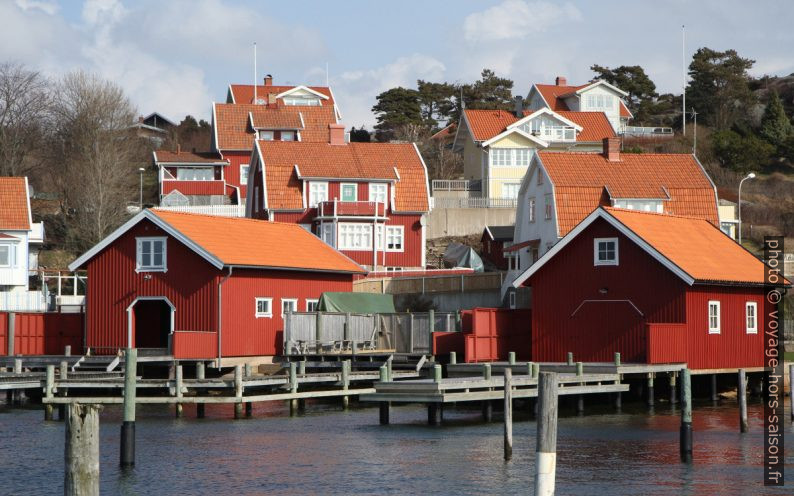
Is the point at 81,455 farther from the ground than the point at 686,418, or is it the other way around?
the point at 81,455

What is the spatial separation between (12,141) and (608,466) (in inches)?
2567

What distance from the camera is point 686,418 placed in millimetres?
29719

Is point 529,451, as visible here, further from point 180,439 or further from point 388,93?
point 388,93

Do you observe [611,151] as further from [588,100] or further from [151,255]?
[588,100]

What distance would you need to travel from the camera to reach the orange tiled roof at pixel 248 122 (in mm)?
90500

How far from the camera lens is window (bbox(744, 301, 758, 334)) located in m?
46.0

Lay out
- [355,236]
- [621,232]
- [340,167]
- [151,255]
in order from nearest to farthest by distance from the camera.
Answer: [621,232], [151,255], [355,236], [340,167]

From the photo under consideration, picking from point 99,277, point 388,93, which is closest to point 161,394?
point 99,277

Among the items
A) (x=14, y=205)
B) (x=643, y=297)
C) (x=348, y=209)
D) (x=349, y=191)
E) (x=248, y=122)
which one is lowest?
(x=643, y=297)

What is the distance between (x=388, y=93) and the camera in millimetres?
116625

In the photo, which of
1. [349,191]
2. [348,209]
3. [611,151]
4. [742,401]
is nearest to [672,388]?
[742,401]

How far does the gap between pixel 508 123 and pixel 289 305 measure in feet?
155

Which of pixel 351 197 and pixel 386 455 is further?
pixel 351 197

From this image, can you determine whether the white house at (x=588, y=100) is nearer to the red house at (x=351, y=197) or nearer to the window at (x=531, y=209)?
the red house at (x=351, y=197)
